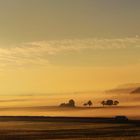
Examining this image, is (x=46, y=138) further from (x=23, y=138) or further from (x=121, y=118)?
(x=121, y=118)

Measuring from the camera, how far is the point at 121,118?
113750mm

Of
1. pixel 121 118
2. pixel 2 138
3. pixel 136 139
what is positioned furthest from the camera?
pixel 121 118

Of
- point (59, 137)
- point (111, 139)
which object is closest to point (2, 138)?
point (59, 137)

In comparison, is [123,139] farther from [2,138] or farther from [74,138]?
[2,138]

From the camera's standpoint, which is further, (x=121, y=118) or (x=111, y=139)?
(x=121, y=118)

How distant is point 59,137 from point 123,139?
9317mm

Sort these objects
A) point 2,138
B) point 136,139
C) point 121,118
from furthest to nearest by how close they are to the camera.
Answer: point 121,118 → point 2,138 → point 136,139

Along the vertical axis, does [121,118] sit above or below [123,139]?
above

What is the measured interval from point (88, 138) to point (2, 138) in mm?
10367

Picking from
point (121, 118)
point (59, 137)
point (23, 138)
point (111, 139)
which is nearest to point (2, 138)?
point (23, 138)

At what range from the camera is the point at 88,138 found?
59719 millimetres

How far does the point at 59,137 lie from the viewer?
210 feet

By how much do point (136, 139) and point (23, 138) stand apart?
1418 cm

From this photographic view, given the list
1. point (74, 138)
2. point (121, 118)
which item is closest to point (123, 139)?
point (74, 138)
